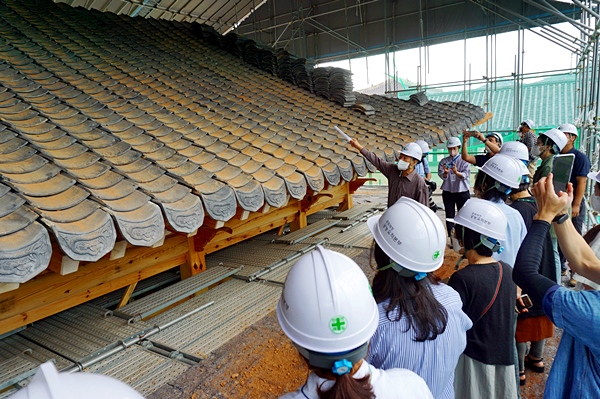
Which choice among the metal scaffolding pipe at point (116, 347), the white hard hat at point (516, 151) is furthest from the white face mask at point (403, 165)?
the metal scaffolding pipe at point (116, 347)

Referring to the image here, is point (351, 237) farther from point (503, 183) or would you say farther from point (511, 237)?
point (511, 237)

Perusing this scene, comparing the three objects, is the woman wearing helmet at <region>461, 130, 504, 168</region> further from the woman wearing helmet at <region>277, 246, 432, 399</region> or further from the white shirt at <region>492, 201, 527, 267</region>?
the woman wearing helmet at <region>277, 246, 432, 399</region>

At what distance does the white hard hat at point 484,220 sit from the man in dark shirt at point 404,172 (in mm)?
2386

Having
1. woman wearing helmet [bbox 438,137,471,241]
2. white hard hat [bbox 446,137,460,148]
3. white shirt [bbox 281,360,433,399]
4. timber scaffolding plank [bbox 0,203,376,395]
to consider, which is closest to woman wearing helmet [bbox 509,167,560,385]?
white shirt [bbox 281,360,433,399]

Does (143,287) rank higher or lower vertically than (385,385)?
lower

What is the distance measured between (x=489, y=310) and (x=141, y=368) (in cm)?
259

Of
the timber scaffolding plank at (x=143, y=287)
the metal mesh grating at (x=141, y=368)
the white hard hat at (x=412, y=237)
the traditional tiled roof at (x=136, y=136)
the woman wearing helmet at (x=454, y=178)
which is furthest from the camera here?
the woman wearing helmet at (x=454, y=178)

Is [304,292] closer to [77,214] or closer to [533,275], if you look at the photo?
[533,275]

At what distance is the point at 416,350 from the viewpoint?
1.71m

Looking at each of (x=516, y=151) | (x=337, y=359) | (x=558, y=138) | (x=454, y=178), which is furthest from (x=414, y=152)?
(x=337, y=359)

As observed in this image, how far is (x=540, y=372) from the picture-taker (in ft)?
Answer: 11.3

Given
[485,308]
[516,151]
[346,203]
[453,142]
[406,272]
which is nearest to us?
[406,272]

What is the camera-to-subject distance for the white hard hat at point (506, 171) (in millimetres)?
3225

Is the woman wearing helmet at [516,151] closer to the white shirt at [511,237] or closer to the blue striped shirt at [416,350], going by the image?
the white shirt at [511,237]
